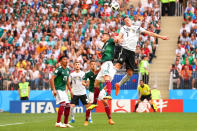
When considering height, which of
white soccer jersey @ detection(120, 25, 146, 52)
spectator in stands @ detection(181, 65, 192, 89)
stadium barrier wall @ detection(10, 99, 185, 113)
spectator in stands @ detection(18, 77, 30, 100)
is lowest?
stadium barrier wall @ detection(10, 99, 185, 113)

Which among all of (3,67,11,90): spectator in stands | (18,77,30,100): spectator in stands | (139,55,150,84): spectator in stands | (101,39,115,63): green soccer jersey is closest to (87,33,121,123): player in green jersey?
(101,39,115,63): green soccer jersey

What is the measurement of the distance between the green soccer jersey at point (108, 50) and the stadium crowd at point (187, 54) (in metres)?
12.7

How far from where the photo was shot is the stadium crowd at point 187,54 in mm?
29078

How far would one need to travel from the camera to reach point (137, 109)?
96.2 ft

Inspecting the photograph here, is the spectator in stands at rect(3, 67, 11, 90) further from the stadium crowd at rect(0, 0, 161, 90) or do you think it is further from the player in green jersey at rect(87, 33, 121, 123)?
the player in green jersey at rect(87, 33, 121, 123)

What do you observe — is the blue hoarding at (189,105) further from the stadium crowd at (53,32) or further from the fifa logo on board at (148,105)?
the stadium crowd at (53,32)

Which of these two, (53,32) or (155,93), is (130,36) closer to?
(155,93)

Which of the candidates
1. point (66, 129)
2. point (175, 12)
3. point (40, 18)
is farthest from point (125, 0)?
point (66, 129)

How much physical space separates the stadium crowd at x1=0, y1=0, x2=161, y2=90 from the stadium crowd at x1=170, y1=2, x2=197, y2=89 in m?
0.25

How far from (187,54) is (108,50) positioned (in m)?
14.4

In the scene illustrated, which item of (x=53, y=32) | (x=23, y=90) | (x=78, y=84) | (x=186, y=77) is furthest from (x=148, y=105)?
(x=78, y=84)

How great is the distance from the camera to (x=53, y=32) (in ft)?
114

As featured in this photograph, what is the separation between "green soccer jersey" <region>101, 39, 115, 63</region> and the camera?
1672 centimetres

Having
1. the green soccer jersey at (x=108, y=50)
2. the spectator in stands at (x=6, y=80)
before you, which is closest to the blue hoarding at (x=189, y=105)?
the spectator in stands at (x=6, y=80)
